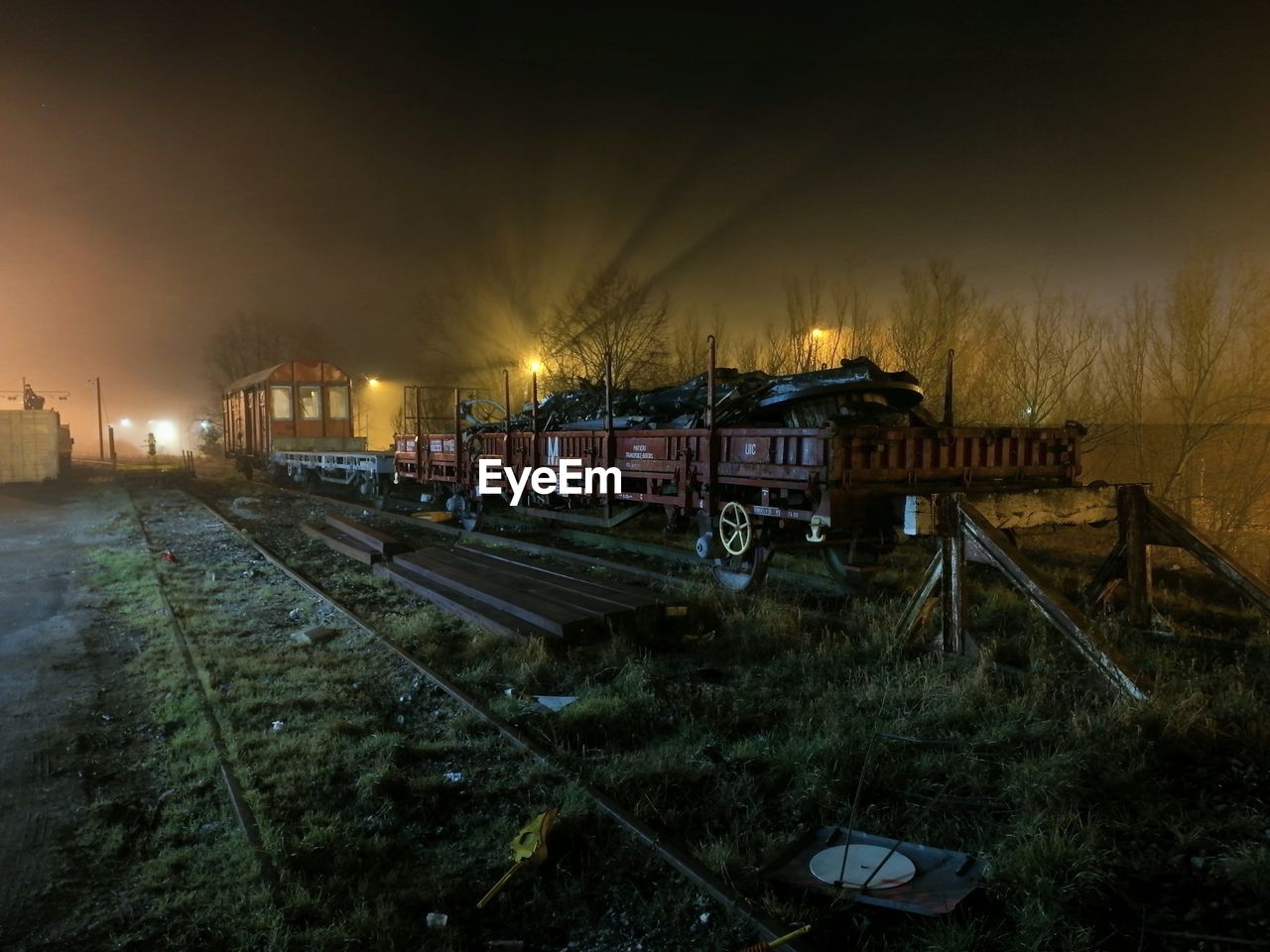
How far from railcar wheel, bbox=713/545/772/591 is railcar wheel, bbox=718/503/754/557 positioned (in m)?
0.14

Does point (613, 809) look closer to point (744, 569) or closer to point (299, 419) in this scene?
point (744, 569)

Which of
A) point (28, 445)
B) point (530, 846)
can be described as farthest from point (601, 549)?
point (28, 445)

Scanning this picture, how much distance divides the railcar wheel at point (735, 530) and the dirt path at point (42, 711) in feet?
18.8

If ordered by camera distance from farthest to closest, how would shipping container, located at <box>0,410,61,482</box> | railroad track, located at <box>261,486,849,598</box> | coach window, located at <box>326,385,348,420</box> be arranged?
shipping container, located at <box>0,410,61,482</box> → coach window, located at <box>326,385,348,420</box> → railroad track, located at <box>261,486,849,598</box>

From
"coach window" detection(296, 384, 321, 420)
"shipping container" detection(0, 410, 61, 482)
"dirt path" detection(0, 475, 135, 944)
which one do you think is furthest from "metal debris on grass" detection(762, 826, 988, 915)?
"shipping container" detection(0, 410, 61, 482)

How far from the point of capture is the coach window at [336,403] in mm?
25381

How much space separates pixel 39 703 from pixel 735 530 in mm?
6299

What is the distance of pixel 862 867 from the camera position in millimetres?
3080

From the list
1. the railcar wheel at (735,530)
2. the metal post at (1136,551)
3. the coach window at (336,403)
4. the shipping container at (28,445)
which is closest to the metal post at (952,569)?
the metal post at (1136,551)

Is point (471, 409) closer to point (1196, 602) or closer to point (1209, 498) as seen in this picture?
point (1196, 602)

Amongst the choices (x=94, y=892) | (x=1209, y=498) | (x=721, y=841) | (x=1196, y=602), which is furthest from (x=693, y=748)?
(x=1209, y=498)

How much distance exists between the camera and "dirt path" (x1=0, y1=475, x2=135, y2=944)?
320 centimetres

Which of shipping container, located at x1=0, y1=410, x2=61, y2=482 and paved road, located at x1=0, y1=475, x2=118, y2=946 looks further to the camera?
shipping container, located at x1=0, y1=410, x2=61, y2=482

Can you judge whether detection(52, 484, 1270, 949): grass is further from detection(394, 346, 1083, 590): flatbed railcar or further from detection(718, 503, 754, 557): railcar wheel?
detection(718, 503, 754, 557): railcar wheel
